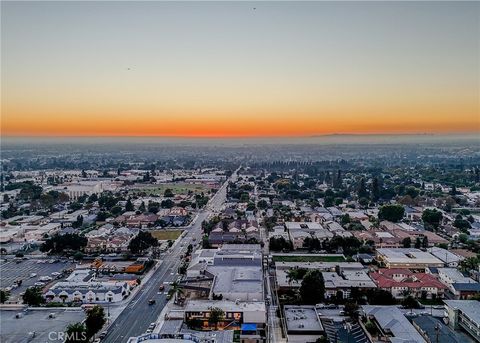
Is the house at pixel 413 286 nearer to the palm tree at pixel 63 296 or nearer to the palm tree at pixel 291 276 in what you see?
the palm tree at pixel 291 276

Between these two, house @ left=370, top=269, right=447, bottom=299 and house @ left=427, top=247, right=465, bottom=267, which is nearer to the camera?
house @ left=370, top=269, right=447, bottom=299

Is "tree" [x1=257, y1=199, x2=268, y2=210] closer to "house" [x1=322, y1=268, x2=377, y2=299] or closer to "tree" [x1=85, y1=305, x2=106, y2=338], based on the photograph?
"house" [x1=322, y1=268, x2=377, y2=299]

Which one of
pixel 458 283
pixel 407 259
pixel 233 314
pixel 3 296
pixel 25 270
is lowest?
pixel 25 270

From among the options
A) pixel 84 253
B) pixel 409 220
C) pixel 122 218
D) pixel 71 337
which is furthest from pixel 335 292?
pixel 122 218

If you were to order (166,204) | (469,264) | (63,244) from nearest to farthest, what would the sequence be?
1. (469,264)
2. (63,244)
3. (166,204)

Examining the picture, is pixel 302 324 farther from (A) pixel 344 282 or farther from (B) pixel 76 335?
(B) pixel 76 335

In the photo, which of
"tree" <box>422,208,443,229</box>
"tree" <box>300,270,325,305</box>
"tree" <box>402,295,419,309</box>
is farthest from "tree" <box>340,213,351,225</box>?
"tree" <box>300,270,325,305</box>

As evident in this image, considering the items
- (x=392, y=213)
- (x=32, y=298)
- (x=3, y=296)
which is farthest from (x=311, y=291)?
(x=392, y=213)
